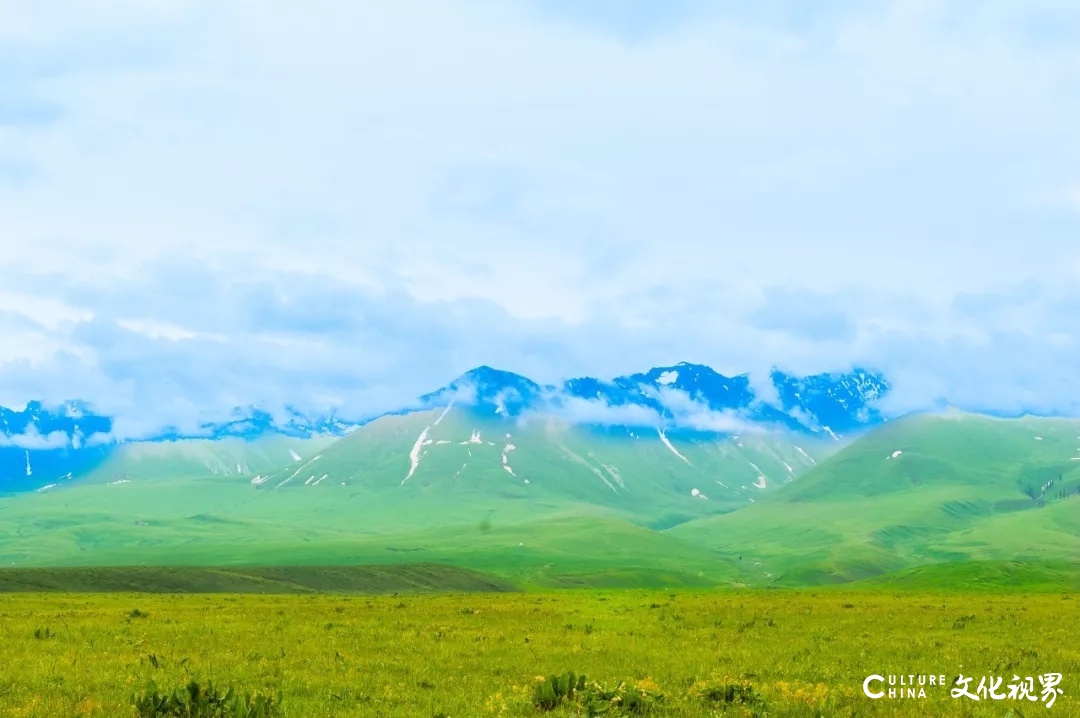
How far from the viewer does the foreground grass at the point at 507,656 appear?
22.6 meters

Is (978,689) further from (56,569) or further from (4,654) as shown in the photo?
(56,569)

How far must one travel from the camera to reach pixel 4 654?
31984mm

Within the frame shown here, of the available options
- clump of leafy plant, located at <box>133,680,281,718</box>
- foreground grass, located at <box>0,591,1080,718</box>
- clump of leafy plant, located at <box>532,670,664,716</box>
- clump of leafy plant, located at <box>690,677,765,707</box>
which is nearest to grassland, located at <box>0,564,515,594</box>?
foreground grass, located at <box>0,591,1080,718</box>

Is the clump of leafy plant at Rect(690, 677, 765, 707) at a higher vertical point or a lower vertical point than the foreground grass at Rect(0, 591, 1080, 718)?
higher

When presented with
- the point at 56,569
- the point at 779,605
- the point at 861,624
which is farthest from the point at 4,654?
the point at 56,569

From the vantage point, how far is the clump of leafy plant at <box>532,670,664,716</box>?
20.6 m

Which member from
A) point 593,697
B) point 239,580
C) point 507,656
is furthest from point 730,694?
point 239,580

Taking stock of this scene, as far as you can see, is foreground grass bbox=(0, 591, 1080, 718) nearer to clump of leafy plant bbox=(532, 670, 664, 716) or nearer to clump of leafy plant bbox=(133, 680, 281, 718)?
clump of leafy plant bbox=(532, 670, 664, 716)

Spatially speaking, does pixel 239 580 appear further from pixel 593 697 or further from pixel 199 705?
pixel 593 697

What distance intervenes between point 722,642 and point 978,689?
14011 millimetres

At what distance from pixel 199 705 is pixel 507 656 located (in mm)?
15145

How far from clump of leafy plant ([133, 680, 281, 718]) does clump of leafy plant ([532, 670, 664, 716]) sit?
590 cm

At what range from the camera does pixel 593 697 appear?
21.3 meters

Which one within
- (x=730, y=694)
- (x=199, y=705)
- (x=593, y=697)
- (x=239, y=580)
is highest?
(x=199, y=705)
